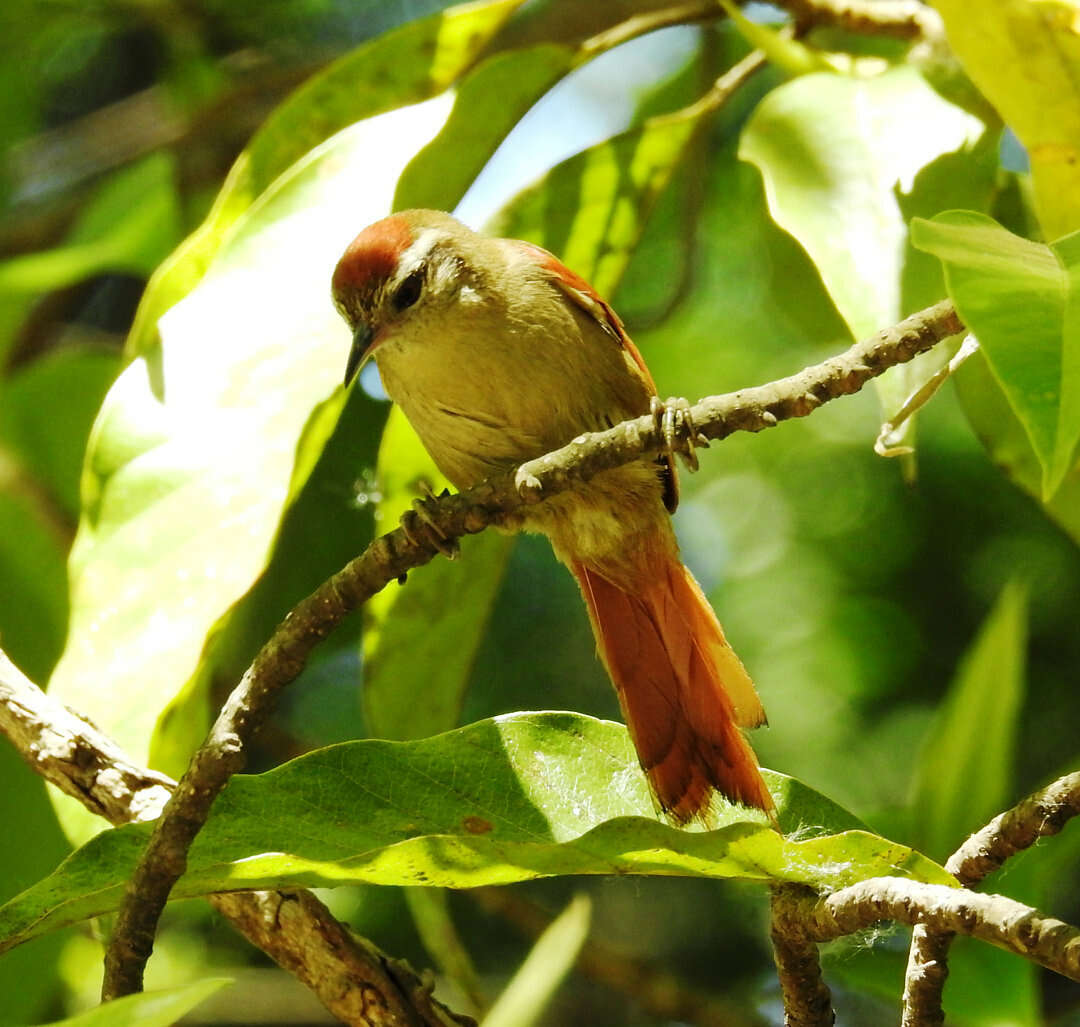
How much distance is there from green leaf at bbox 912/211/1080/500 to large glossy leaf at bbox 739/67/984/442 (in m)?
0.39

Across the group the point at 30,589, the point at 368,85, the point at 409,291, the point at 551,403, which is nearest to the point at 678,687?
the point at 551,403

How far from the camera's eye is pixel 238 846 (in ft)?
4.30

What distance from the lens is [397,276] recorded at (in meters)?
2.14

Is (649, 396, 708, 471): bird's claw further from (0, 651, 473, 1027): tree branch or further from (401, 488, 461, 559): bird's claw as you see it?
(0, 651, 473, 1027): tree branch

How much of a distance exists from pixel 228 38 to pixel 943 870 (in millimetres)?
3637

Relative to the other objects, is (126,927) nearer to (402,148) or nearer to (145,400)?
(145,400)

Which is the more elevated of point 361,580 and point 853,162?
point 853,162

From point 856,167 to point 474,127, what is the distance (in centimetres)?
64

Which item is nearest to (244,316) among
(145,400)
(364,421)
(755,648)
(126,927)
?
(145,400)

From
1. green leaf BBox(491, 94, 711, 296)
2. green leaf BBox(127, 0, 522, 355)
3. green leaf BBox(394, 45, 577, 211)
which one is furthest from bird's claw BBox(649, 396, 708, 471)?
green leaf BBox(127, 0, 522, 355)

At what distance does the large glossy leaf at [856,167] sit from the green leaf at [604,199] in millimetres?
328

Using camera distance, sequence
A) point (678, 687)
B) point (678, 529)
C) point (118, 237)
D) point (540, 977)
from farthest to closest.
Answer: point (678, 529)
point (118, 237)
point (678, 687)
point (540, 977)

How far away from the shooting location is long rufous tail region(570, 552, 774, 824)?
5.44 feet

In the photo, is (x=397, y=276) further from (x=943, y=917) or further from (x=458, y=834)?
(x=943, y=917)
